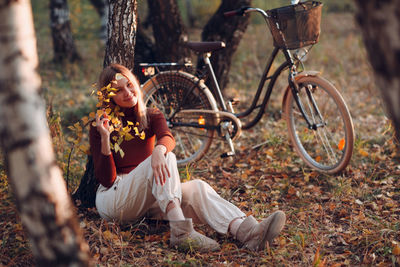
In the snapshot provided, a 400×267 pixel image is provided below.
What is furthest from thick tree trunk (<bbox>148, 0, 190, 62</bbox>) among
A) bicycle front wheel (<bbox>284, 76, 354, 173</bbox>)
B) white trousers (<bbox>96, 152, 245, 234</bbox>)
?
white trousers (<bbox>96, 152, 245, 234</bbox>)

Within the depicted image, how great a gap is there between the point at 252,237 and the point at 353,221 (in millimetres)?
879

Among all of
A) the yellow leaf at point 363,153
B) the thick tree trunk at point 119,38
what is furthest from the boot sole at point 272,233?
the yellow leaf at point 363,153

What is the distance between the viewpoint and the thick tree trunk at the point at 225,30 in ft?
16.7

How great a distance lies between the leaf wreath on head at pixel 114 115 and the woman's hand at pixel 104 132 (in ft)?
0.09

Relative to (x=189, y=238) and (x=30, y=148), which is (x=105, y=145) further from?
(x=30, y=148)

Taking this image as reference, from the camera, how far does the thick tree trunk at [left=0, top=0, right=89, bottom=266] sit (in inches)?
60.4

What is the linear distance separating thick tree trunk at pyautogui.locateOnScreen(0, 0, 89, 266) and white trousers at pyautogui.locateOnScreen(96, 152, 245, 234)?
1126mm

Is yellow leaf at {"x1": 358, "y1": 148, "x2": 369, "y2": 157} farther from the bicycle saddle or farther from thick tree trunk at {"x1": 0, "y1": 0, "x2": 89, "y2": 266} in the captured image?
thick tree trunk at {"x1": 0, "y1": 0, "x2": 89, "y2": 266}

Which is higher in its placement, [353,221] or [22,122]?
[22,122]

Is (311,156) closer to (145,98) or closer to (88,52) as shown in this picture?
(145,98)

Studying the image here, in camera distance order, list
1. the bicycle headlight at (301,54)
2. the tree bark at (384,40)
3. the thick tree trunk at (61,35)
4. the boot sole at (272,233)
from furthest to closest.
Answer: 1. the thick tree trunk at (61,35)
2. the bicycle headlight at (301,54)
3. the boot sole at (272,233)
4. the tree bark at (384,40)

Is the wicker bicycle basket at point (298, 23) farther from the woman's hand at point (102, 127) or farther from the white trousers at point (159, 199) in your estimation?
Result: the woman's hand at point (102, 127)

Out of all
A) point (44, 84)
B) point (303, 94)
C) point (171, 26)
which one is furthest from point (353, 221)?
point (44, 84)

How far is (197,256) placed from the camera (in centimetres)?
271
